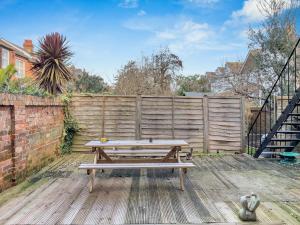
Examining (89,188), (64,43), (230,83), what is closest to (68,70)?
(64,43)

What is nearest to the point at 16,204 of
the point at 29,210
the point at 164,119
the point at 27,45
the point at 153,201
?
the point at 29,210

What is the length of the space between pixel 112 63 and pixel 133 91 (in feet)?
8.17

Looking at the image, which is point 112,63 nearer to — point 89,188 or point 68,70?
point 68,70

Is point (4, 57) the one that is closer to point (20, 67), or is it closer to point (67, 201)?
point (20, 67)

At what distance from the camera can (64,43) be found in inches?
299

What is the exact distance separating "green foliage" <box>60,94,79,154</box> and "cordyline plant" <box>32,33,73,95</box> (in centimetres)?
56

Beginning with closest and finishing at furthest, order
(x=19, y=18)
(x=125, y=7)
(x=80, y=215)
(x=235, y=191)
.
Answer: (x=80, y=215)
(x=235, y=191)
(x=125, y=7)
(x=19, y=18)

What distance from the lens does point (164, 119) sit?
733 cm

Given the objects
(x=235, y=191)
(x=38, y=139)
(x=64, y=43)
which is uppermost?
(x=64, y=43)

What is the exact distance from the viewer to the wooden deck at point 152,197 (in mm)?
2932

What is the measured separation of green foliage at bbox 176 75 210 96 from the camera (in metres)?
15.0

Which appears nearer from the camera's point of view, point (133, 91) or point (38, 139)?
point (38, 139)

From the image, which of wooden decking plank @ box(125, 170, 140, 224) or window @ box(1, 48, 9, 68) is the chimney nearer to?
window @ box(1, 48, 9, 68)

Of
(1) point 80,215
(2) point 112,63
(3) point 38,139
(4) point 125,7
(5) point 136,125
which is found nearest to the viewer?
(1) point 80,215
